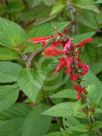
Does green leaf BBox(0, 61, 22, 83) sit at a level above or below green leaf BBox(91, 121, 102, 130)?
above

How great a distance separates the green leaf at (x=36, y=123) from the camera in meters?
1.37

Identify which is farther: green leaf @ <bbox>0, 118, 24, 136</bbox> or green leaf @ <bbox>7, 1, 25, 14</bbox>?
green leaf @ <bbox>7, 1, 25, 14</bbox>

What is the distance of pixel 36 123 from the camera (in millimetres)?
1397

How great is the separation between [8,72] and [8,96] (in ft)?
0.33

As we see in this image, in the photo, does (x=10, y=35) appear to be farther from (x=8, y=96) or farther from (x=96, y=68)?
(x=96, y=68)

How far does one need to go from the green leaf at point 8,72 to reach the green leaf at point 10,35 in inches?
5.7

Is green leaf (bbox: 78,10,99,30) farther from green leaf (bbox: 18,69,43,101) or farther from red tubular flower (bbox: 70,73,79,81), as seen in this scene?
red tubular flower (bbox: 70,73,79,81)

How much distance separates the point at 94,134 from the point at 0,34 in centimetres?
45

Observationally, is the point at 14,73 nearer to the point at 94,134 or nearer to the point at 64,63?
the point at 94,134

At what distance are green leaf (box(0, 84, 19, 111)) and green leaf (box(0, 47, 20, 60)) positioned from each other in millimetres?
152

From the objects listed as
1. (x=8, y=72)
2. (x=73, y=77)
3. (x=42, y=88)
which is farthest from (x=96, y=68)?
(x=73, y=77)

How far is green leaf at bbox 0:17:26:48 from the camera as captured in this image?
1.29 m

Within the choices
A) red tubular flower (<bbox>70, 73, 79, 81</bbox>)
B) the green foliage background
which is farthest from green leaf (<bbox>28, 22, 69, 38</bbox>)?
red tubular flower (<bbox>70, 73, 79, 81</bbox>)

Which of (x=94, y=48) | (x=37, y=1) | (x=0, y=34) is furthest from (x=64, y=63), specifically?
(x=37, y=1)
